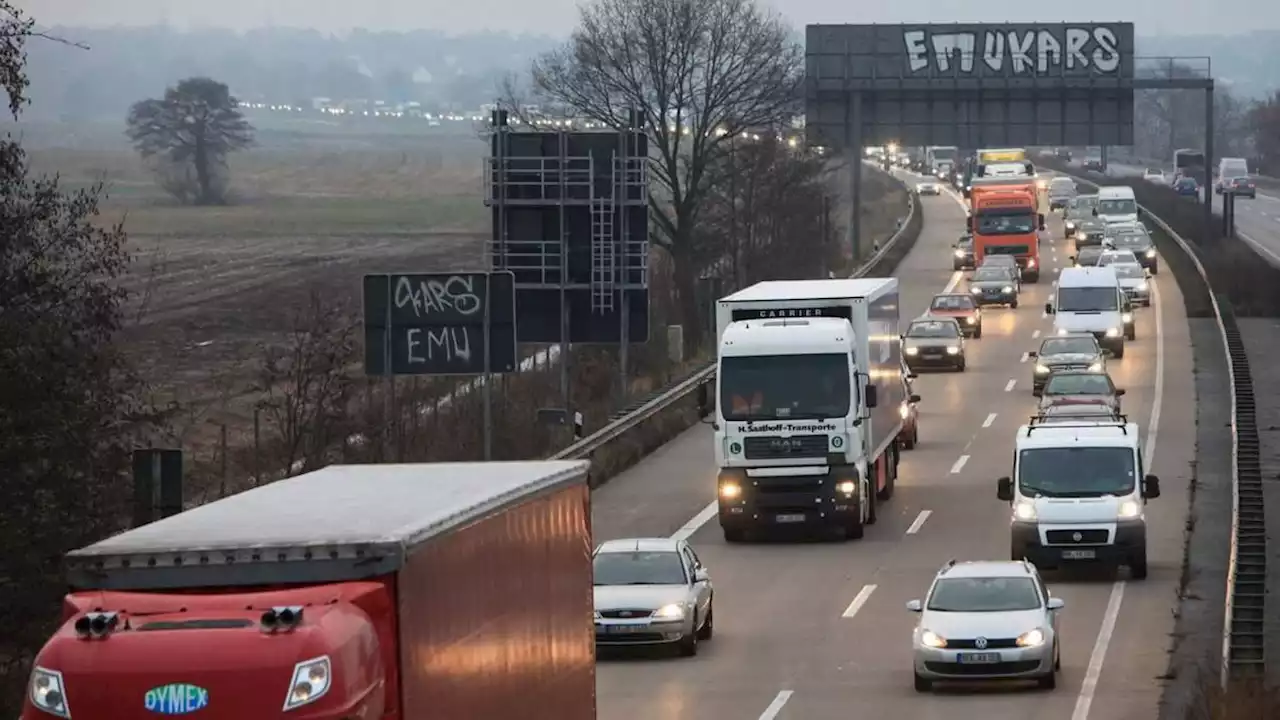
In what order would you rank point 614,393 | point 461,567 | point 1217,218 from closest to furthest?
point 461,567 → point 614,393 → point 1217,218

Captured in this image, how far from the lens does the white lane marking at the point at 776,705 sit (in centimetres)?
2159

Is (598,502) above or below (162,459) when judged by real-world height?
below

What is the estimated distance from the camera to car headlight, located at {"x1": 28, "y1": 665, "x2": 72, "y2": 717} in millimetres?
9039

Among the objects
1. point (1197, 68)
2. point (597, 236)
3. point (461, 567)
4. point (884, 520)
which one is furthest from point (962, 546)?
point (1197, 68)

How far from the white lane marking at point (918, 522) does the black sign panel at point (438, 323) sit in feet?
24.0

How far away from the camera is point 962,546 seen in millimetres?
32844

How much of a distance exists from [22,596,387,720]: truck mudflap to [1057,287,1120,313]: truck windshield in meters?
50.3

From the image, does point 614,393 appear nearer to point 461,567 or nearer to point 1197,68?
point 461,567

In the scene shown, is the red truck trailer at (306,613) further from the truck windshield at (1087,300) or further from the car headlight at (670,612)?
the truck windshield at (1087,300)

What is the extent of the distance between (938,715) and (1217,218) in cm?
8580

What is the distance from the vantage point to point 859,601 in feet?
94.3

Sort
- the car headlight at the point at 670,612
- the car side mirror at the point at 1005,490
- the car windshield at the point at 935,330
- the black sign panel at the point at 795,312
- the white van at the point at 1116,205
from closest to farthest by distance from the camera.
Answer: the car headlight at the point at 670,612 < the car side mirror at the point at 1005,490 < the black sign panel at the point at 795,312 < the car windshield at the point at 935,330 < the white van at the point at 1116,205

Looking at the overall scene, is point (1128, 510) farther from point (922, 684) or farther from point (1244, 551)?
point (922, 684)

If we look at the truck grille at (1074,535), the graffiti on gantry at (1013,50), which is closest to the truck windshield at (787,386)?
the truck grille at (1074,535)
